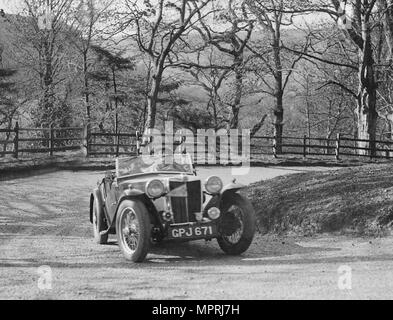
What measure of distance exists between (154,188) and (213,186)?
3.01 feet

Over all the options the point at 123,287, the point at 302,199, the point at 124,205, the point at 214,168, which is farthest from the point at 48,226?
the point at 214,168

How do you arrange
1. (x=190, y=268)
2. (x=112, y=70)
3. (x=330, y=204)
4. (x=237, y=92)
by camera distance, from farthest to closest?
(x=237, y=92), (x=112, y=70), (x=330, y=204), (x=190, y=268)

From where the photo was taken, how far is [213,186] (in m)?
8.57

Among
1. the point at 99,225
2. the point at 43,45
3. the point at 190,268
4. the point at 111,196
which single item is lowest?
the point at 190,268

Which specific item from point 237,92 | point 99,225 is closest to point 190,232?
point 99,225

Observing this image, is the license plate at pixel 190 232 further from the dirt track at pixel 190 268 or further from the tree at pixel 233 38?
the tree at pixel 233 38

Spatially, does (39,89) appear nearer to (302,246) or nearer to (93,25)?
(93,25)

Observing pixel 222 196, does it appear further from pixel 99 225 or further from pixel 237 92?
pixel 237 92

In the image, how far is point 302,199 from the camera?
11.5 m

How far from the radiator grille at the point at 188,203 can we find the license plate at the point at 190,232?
0.86ft

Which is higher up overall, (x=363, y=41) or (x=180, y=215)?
(x=363, y=41)

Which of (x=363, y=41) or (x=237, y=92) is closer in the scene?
(x=363, y=41)

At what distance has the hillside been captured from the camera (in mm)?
10055

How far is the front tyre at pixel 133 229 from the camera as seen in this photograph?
310 inches
